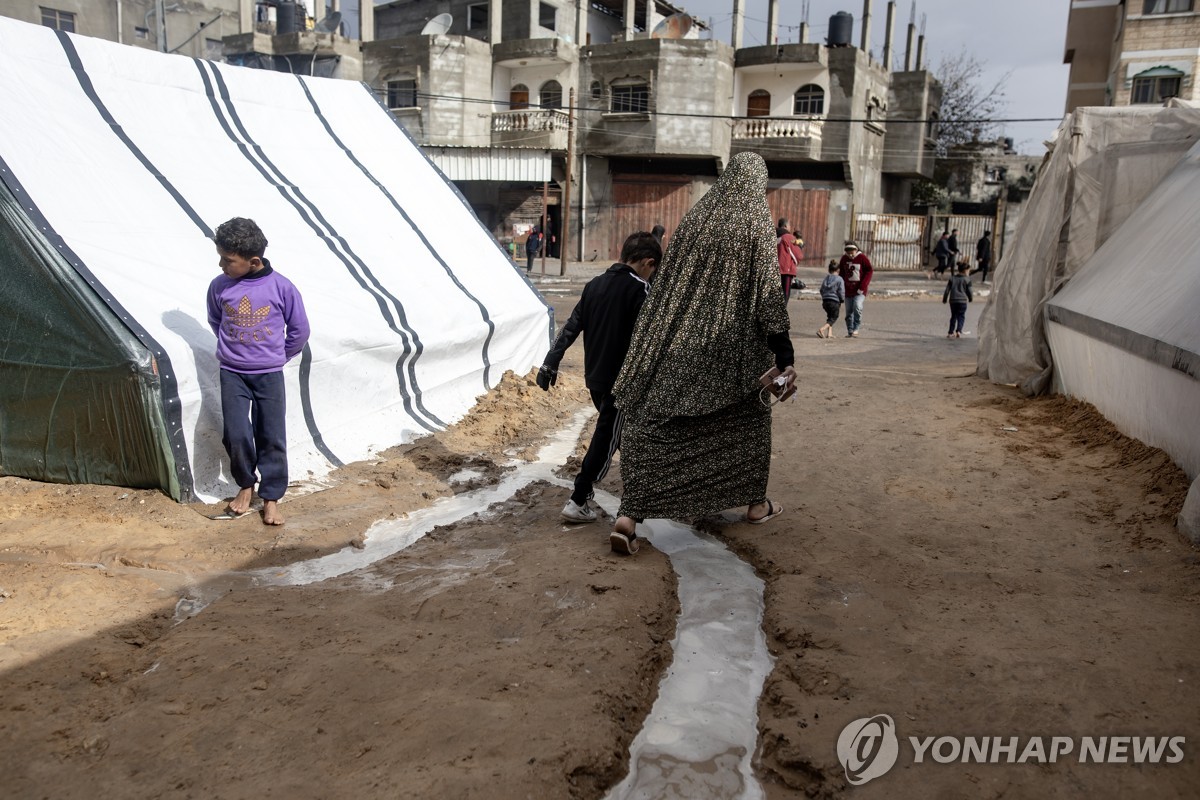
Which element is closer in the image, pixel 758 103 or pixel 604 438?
pixel 604 438

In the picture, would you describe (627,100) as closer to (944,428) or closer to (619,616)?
(944,428)

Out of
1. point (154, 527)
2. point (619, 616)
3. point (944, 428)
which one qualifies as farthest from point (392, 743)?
point (944, 428)

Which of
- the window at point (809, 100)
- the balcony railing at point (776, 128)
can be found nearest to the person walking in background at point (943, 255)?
the balcony railing at point (776, 128)

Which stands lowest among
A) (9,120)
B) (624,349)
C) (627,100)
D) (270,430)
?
(270,430)

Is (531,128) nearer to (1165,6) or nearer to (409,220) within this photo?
(1165,6)

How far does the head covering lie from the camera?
3.63 metres

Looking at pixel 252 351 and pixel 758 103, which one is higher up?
pixel 758 103

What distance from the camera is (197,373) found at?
426 cm

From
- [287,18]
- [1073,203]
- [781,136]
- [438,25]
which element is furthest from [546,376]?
[287,18]

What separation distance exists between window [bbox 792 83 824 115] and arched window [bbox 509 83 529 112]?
8.74 meters

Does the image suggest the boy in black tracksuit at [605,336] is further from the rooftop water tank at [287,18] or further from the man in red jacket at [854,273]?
the rooftop water tank at [287,18]

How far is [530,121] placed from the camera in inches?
1130

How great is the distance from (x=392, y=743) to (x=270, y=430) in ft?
7.36

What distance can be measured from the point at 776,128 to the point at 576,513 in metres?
25.5
